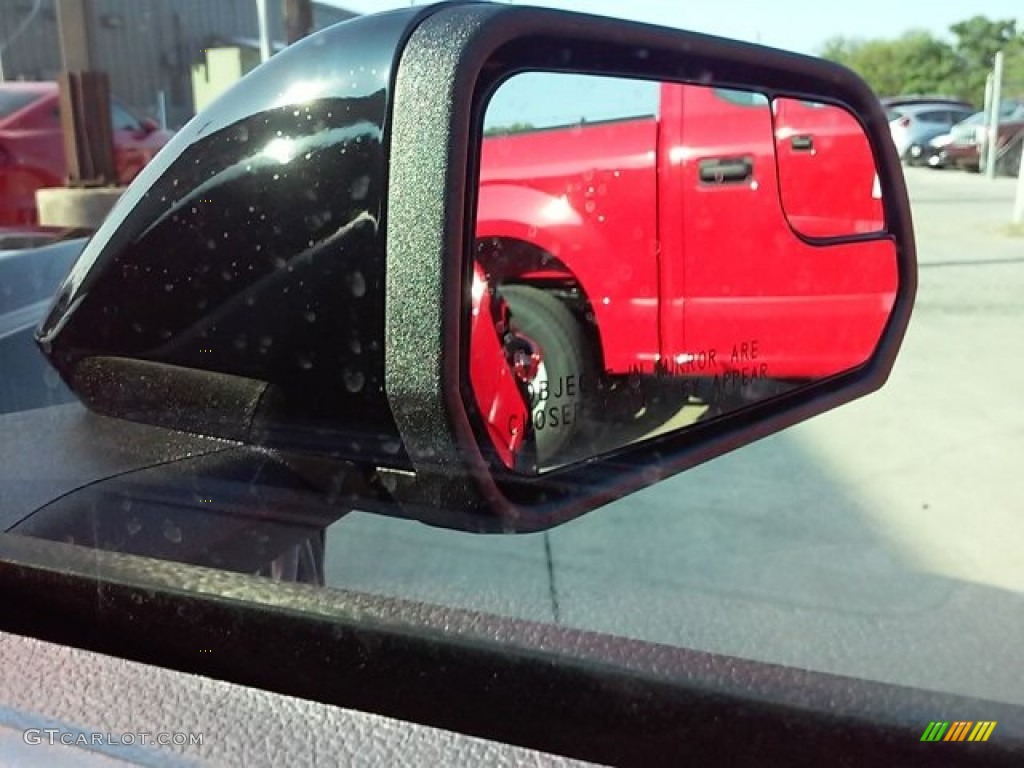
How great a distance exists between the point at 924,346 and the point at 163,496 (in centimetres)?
631

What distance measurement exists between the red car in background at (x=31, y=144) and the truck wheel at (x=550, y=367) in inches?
260

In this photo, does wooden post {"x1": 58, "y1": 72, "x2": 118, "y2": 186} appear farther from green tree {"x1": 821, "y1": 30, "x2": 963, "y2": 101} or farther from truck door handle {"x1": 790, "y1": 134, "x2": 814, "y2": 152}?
green tree {"x1": 821, "y1": 30, "x2": 963, "y2": 101}

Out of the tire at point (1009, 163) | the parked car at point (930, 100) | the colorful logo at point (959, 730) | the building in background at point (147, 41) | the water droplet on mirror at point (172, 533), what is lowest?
the tire at point (1009, 163)

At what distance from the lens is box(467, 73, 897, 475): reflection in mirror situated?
7.48 ft

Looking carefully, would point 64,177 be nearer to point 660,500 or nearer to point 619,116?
point 660,500

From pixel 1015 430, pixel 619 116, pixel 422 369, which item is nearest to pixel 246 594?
pixel 422 369

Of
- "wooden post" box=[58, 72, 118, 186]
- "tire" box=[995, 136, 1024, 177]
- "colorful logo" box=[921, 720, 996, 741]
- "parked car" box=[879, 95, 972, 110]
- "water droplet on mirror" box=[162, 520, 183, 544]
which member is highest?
"wooden post" box=[58, 72, 118, 186]

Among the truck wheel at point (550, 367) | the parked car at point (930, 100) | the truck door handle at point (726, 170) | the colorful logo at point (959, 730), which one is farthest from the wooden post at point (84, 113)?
the parked car at point (930, 100)

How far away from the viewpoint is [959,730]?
1.24m

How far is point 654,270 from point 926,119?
2252 cm

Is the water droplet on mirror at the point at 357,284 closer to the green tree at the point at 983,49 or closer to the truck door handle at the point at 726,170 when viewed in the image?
the truck door handle at the point at 726,170

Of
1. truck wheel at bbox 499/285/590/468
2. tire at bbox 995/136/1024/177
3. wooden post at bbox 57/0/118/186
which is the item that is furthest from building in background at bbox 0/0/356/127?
tire at bbox 995/136/1024/177

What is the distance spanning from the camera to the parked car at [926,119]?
2177 centimetres

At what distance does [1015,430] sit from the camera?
543 cm
